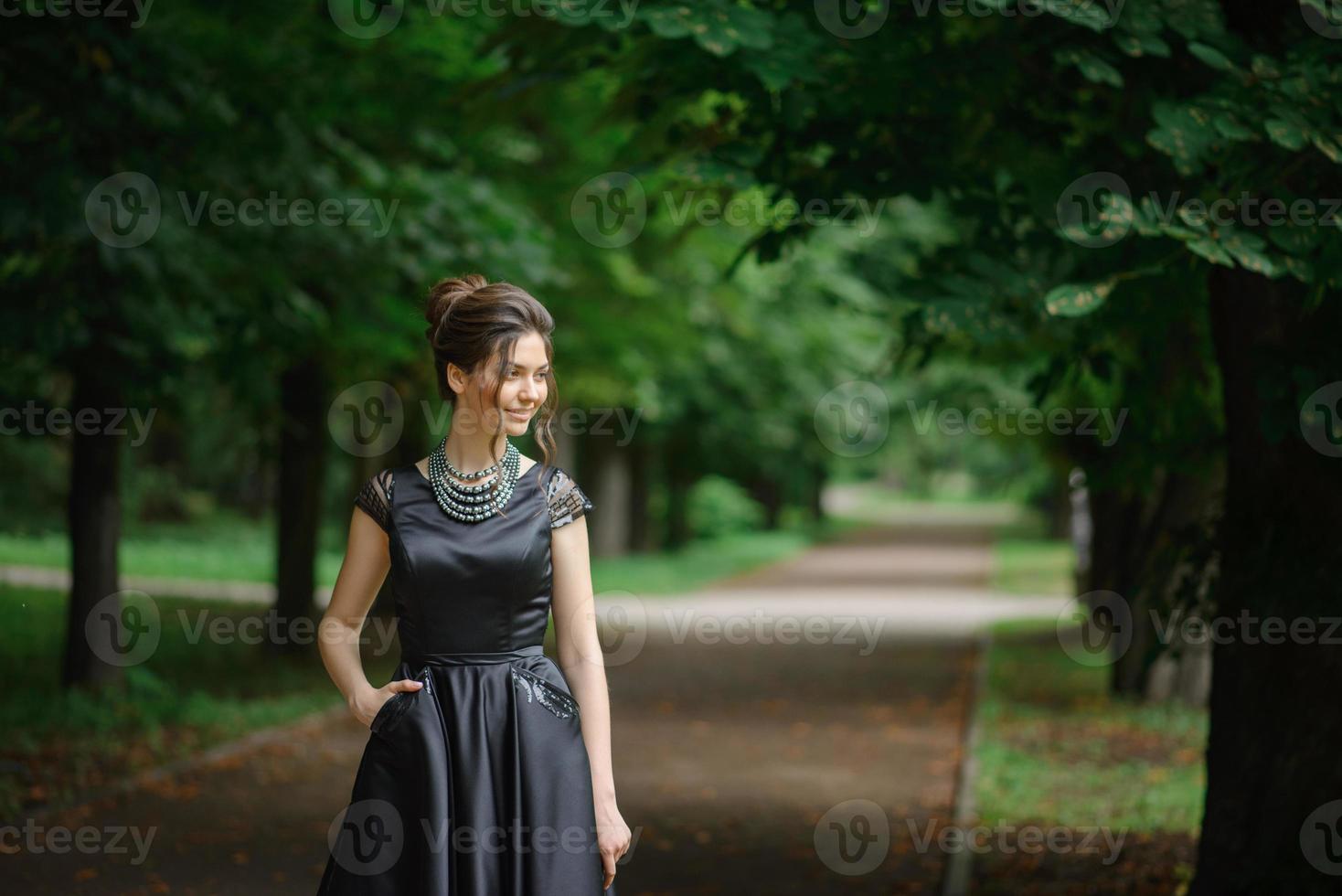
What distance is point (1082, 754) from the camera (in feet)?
39.1

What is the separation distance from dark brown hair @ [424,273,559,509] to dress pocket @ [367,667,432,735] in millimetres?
484

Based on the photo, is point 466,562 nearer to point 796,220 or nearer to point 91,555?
point 796,220

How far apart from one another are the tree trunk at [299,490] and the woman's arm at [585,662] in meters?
11.7

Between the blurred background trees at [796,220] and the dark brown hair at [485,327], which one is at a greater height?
the blurred background trees at [796,220]

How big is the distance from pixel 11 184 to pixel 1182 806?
26.3 feet

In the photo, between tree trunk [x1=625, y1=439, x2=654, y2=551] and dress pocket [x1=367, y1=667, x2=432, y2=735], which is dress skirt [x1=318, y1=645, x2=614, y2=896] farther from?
tree trunk [x1=625, y1=439, x2=654, y2=551]

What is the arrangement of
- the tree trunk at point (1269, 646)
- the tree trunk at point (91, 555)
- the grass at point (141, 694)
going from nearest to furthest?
the tree trunk at point (1269, 646), the grass at point (141, 694), the tree trunk at point (91, 555)

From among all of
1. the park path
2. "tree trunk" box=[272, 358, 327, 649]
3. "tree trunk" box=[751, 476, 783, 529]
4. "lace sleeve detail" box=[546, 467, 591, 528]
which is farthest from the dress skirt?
"tree trunk" box=[751, 476, 783, 529]

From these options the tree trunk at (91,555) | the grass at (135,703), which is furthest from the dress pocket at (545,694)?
the tree trunk at (91,555)

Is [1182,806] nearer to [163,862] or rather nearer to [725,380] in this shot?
[163,862]

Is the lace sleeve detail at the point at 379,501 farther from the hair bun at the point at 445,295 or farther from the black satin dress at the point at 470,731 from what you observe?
the hair bun at the point at 445,295

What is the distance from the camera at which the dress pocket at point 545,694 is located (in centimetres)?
355

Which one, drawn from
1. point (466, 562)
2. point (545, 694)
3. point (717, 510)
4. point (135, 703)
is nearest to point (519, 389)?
point (466, 562)

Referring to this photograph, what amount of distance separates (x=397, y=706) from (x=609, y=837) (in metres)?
0.61
